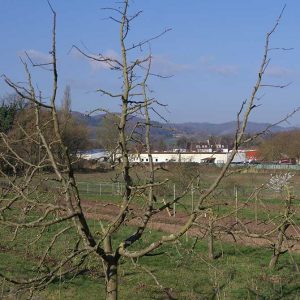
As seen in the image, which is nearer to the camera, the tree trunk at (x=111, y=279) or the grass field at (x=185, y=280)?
the tree trunk at (x=111, y=279)

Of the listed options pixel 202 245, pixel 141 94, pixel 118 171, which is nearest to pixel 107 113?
pixel 141 94

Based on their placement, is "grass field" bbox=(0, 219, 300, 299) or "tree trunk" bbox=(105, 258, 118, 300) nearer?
"tree trunk" bbox=(105, 258, 118, 300)

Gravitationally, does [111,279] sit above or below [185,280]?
above

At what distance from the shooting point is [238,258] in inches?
540

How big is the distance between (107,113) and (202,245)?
37.9 ft

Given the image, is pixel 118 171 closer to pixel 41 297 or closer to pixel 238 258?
pixel 41 297

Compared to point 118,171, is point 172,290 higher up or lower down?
lower down

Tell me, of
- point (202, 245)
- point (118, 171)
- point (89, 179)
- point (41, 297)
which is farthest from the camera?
point (89, 179)

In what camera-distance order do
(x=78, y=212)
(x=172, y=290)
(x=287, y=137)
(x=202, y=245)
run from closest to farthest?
(x=78, y=212) → (x=172, y=290) → (x=202, y=245) → (x=287, y=137)

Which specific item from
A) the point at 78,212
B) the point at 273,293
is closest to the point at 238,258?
the point at 273,293

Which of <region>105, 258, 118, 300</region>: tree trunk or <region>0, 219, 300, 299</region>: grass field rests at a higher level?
<region>105, 258, 118, 300</region>: tree trunk

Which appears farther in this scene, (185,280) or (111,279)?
(185,280)

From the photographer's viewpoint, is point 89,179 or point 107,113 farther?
point 89,179

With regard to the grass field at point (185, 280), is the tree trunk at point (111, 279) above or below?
above
